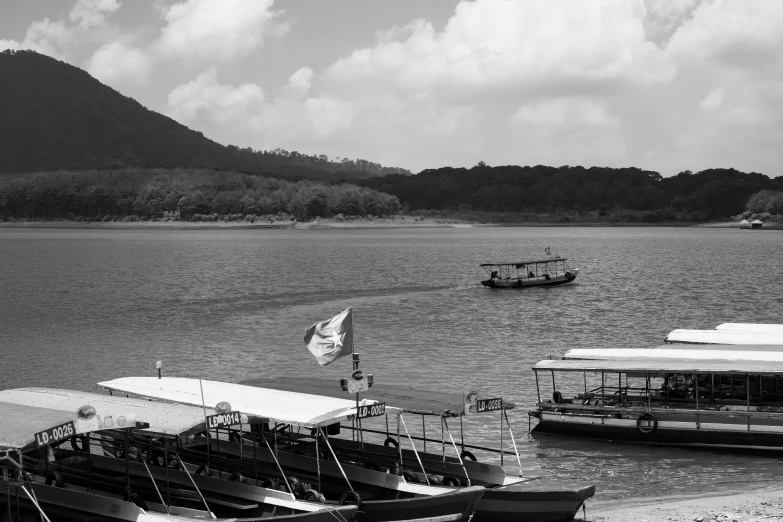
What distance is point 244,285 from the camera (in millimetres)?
95250

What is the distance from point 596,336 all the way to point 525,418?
24671 mm

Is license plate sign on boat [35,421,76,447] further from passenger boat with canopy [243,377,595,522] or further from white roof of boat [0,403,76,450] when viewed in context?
passenger boat with canopy [243,377,595,522]

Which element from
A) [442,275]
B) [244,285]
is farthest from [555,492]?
[442,275]

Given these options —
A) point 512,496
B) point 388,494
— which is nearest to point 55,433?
point 388,494

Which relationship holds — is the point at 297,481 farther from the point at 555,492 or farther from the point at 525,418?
the point at 525,418

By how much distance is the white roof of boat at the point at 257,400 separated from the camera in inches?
778

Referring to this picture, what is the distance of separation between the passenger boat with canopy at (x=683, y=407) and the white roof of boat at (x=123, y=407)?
521 inches

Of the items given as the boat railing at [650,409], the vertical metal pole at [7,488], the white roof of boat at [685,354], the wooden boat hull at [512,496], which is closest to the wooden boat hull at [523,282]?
the white roof of boat at [685,354]

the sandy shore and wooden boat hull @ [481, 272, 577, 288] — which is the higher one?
wooden boat hull @ [481, 272, 577, 288]

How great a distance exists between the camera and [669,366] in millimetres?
28391

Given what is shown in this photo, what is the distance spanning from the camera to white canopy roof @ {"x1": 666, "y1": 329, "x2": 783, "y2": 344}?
34469 mm

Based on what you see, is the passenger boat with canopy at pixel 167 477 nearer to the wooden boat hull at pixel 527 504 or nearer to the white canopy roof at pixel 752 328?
the wooden boat hull at pixel 527 504

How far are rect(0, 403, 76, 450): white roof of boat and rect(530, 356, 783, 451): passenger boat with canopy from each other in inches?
603

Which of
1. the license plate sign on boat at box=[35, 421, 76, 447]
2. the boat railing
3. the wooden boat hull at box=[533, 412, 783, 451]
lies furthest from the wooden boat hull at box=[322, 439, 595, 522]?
the boat railing
